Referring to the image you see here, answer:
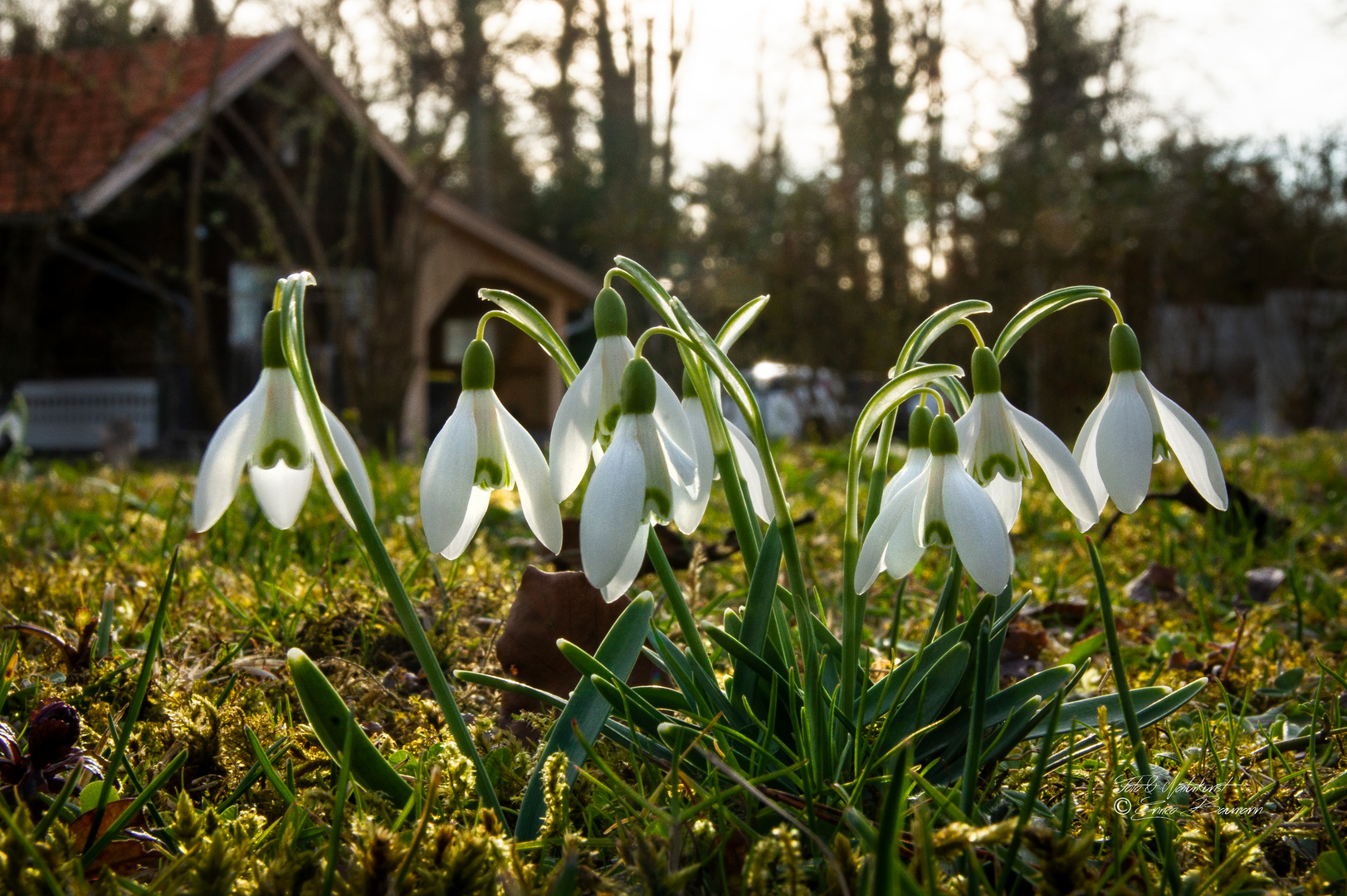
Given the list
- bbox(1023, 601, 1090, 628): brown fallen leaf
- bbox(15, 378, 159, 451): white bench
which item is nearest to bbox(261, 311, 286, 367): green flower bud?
bbox(1023, 601, 1090, 628): brown fallen leaf

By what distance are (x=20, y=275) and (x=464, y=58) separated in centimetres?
562

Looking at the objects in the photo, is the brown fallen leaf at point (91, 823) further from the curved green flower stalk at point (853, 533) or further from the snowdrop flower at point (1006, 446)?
the snowdrop flower at point (1006, 446)

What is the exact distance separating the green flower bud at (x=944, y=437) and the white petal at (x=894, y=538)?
1.4 inches

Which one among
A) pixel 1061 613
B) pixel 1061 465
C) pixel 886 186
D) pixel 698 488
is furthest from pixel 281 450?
pixel 886 186

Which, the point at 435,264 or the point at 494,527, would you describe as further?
the point at 435,264

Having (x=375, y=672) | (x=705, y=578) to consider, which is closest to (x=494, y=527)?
(x=705, y=578)

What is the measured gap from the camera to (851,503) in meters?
1.05

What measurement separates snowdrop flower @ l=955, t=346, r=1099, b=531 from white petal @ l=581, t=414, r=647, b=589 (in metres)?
0.34

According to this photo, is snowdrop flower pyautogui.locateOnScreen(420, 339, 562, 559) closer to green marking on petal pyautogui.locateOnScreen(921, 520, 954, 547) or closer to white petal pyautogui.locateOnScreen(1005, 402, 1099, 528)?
green marking on petal pyautogui.locateOnScreen(921, 520, 954, 547)

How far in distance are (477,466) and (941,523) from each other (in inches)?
16.9

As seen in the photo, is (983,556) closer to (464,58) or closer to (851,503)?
(851,503)

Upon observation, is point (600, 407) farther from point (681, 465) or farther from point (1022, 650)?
point (1022, 650)

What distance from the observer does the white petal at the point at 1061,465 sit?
0.96 m

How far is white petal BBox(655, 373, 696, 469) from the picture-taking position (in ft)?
3.16
